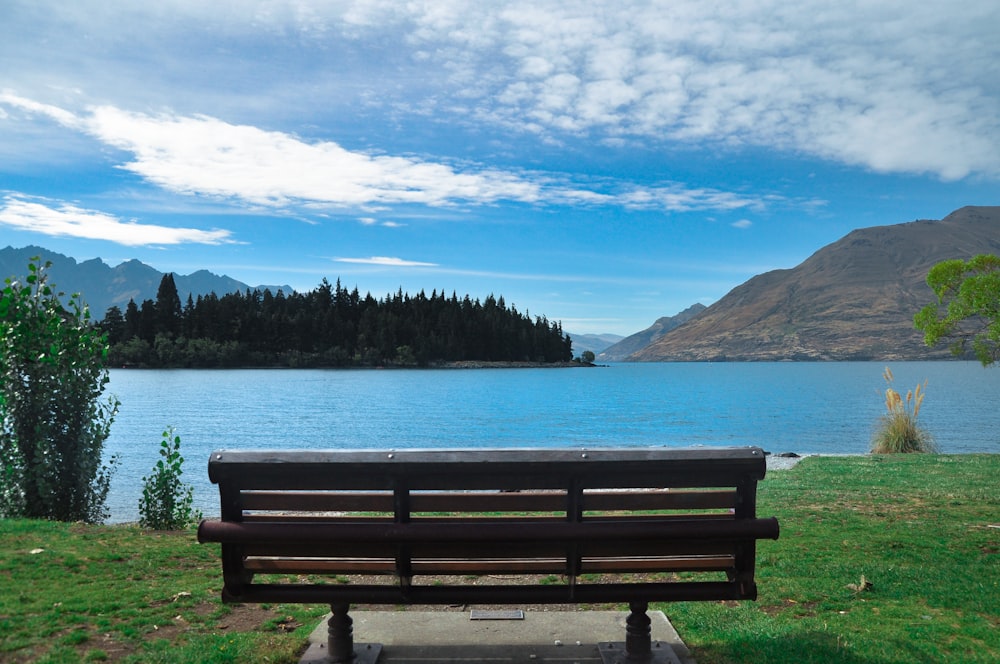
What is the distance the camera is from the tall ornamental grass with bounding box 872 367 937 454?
909 inches

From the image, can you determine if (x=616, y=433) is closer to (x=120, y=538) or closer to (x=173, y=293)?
(x=120, y=538)

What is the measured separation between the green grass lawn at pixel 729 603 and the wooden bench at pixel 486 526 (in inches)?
31.0

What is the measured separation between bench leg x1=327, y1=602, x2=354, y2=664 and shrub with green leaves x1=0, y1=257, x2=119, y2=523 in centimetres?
841

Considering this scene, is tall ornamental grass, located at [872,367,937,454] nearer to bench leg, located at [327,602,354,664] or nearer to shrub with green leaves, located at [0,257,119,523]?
shrub with green leaves, located at [0,257,119,523]

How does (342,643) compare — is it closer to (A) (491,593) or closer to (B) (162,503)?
(A) (491,593)

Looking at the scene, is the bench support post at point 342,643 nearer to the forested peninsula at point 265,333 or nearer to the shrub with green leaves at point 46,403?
the shrub with green leaves at point 46,403

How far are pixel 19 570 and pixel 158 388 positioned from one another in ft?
359

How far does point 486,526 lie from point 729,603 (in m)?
3.15

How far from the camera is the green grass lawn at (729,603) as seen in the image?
16.8 feet

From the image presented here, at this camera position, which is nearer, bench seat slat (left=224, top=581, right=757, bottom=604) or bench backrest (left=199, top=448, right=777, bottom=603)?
bench backrest (left=199, top=448, right=777, bottom=603)

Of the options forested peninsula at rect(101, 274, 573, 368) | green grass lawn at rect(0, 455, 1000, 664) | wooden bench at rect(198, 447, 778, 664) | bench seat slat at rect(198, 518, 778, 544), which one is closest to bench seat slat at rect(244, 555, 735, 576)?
wooden bench at rect(198, 447, 778, 664)

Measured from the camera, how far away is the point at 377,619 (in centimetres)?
561

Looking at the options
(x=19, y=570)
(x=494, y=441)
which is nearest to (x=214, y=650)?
(x=19, y=570)

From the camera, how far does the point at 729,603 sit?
6.42m
